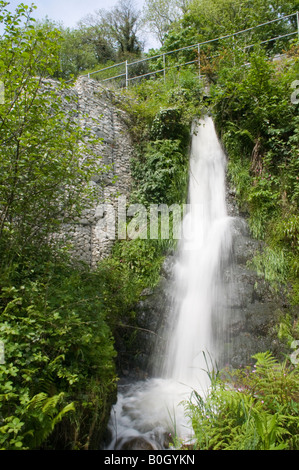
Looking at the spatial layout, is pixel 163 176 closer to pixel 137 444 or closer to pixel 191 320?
pixel 191 320

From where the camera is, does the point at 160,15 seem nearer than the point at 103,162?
No

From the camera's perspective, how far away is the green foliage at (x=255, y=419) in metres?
2.58

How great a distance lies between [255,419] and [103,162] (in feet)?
22.9

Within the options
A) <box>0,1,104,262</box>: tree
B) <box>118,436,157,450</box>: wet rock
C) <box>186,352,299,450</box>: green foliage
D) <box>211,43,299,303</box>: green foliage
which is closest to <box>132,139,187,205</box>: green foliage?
<box>211,43,299,303</box>: green foliage

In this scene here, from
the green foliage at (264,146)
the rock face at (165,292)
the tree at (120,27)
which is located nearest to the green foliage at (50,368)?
the rock face at (165,292)

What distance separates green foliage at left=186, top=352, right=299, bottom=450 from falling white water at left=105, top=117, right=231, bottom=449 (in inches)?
13.4

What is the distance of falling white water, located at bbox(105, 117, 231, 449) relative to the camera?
12.5ft

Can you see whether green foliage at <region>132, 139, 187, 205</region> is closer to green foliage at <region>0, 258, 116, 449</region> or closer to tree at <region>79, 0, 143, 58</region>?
green foliage at <region>0, 258, 116, 449</region>

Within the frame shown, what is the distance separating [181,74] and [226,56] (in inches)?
57.2

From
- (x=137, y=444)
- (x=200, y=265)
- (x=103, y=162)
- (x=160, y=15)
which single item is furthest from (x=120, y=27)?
(x=137, y=444)

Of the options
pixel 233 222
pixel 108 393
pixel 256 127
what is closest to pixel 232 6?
pixel 256 127

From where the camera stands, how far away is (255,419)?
2.58 m

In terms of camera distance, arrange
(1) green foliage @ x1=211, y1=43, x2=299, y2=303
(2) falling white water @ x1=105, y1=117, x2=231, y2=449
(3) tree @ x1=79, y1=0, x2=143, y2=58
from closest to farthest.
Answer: (2) falling white water @ x1=105, y1=117, x2=231, y2=449, (1) green foliage @ x1=211, y1=43, x2=299, y2=303, (3) tree @ x1=79, y1=0, x2=143, y2=58

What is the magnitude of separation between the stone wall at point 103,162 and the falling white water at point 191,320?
1898mm
